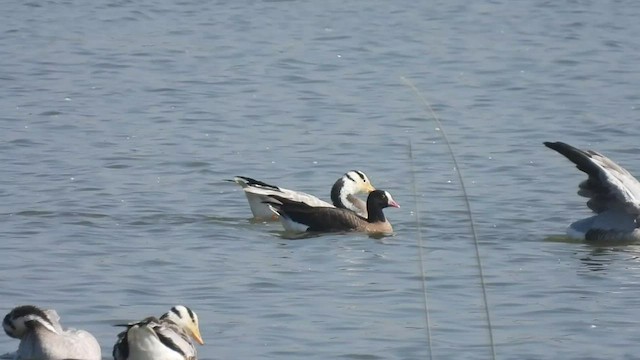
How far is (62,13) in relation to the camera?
102 ft

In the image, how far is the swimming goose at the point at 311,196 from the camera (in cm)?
1566

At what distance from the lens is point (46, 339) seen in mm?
9625

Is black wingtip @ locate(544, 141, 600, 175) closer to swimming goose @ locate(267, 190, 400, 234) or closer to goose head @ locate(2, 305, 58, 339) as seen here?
swimming goose @ locate(267, 190, 400, 234)

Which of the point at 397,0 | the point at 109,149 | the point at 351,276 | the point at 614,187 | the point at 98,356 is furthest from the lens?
the point at 397,0

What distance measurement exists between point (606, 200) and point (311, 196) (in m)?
2.76

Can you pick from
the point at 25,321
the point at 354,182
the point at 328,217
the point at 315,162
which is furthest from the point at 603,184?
the point at 25,321

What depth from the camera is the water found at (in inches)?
456

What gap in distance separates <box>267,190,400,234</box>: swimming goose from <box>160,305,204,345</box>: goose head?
511cm

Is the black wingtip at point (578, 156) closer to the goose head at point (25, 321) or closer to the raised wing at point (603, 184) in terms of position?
the raised wing at point (603, 184)

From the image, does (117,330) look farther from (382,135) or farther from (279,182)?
(382,135)

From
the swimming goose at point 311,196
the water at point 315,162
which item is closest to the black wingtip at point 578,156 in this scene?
the water at point 315,162

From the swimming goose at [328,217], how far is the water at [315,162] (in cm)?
18

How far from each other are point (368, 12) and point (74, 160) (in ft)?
48.9

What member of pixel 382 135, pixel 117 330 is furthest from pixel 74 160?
pixel 117 330
